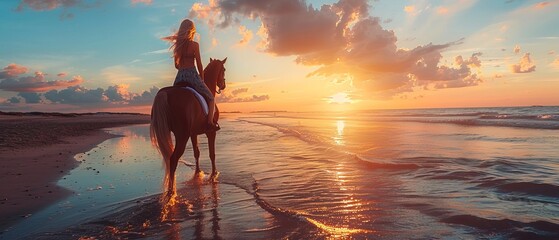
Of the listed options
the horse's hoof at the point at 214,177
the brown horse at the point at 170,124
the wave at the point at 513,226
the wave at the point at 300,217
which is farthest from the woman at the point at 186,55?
the wave at the point at 513,226

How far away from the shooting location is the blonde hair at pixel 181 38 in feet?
24.5

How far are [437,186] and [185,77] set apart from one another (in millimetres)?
5638

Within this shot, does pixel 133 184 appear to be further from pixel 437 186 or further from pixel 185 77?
pixel 437 186

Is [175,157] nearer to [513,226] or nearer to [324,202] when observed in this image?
[324,202]

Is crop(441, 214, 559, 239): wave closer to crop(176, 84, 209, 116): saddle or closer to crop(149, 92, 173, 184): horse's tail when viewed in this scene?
crop(149, 92, 173, 184): horse's tail

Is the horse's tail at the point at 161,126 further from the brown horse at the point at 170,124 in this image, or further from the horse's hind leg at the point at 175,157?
the horse's hind leg at the point at 175,157

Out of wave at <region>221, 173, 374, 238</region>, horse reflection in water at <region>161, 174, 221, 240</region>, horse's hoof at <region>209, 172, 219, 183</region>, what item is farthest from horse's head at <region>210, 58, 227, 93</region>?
wave at <region>221, 173, 374, 238</region>

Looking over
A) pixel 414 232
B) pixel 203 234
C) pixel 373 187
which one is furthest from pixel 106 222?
pixel 373 187

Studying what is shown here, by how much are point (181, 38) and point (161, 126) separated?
2064 millimetres

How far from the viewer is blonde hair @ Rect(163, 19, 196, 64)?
7.48 m

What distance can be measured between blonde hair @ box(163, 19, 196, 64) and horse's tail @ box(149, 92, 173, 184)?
127 centimetres

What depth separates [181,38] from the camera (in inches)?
295

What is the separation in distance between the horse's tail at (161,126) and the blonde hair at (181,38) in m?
1.27

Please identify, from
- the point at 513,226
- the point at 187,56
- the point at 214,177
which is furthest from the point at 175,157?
the point at 513,226
